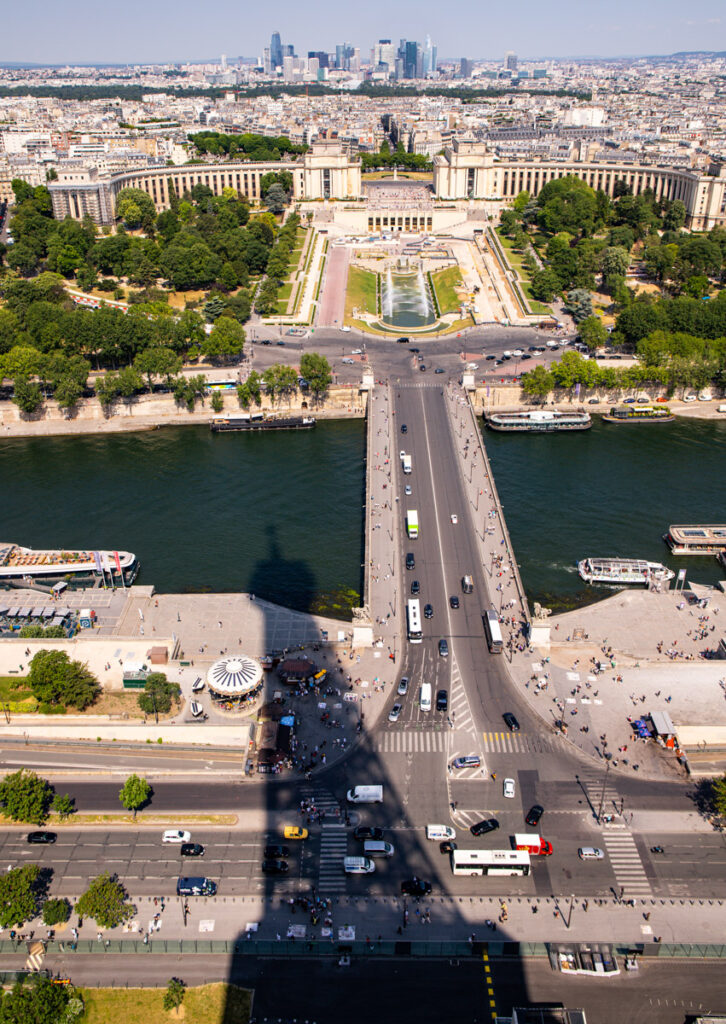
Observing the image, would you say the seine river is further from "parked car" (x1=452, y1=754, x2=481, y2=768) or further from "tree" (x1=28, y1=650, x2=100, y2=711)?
"parked car" (x1=452, y1=754, x2=481, y2=768)

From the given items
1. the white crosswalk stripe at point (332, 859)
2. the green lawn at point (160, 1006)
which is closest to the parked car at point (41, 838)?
the green lawn at point (160, 1006)

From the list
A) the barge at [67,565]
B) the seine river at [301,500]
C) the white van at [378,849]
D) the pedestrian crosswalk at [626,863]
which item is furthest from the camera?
the seine river at [301,500]

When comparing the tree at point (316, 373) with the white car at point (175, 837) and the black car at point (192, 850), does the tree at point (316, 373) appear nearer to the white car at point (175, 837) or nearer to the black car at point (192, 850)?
the white car at point (175, 837)

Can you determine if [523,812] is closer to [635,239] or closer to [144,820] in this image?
[144,820]

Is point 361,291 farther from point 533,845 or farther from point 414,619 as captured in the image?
point 533,845

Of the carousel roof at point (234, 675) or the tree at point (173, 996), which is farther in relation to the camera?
the carousel roof at point (234, 675)

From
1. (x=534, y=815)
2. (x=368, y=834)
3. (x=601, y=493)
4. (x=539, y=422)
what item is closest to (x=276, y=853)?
(x=368, y=834)

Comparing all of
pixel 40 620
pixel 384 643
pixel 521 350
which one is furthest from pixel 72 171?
pixel 384 643
